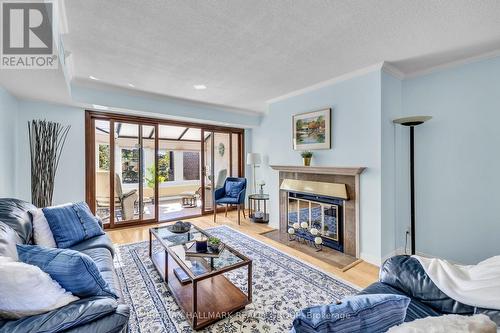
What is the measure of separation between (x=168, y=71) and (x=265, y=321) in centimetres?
289

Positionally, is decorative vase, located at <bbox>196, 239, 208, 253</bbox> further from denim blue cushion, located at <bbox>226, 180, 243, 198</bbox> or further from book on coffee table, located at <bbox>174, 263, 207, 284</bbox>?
denim blue cushion, located at <bbox>226, 180, 243, 198</bbox>

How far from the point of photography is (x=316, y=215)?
3.45 metres

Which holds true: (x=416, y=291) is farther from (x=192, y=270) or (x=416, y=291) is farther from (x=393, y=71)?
(x=393, y=71)

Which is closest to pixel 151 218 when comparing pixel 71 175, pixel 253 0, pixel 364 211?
pixel 71 175

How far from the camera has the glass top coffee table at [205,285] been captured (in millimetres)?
1775

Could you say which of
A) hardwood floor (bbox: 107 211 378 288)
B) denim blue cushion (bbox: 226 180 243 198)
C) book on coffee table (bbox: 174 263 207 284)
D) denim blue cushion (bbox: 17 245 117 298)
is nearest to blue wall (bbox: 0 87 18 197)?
hardwood floor (bbox: 107 211 378 288)

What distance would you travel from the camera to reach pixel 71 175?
3.64 meters

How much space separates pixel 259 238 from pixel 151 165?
2.60 meters

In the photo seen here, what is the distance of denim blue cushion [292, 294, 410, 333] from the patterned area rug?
107 centimetres

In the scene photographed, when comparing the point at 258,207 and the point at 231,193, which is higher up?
the point at 231,193

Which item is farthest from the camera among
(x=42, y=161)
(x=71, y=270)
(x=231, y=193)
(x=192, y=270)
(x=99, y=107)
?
(x=231, y=193)

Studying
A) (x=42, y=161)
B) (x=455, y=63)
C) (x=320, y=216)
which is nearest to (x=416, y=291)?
(x=320, y=216)

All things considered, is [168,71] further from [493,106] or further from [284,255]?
[493,106]

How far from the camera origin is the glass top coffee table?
178 cm
